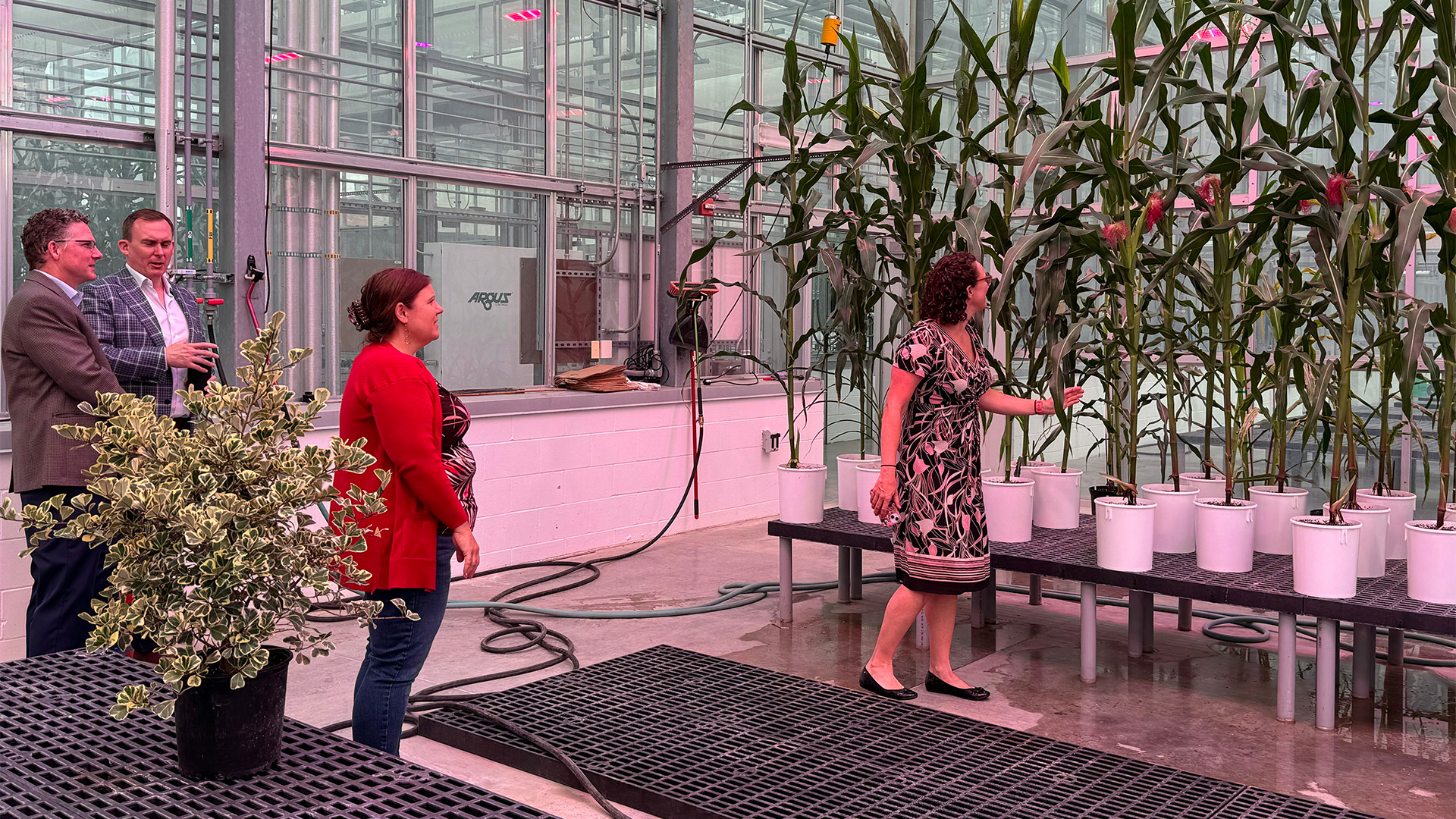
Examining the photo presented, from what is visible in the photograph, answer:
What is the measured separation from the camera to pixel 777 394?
7.32m

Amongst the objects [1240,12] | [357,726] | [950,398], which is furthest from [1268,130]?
[357,726]

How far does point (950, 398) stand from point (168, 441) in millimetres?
2518

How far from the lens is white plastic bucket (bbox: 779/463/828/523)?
15.4 ft

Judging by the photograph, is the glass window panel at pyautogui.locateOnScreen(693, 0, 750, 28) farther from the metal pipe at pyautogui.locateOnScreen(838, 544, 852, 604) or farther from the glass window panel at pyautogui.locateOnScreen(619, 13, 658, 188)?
the metal pipe at pyautogui.locateOnScreen(838, 544, 852, 604)

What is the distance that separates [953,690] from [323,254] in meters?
3.27

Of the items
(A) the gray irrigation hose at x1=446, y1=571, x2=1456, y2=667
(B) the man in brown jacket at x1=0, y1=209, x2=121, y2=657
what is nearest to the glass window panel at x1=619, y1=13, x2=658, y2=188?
(A) the gray irrigation hose at x1=446, y1=571, x2=1456, y2=667

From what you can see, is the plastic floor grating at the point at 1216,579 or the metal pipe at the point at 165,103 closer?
the plastic floor grating at the point at 1216,579

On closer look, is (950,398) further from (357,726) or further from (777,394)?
(777,394)

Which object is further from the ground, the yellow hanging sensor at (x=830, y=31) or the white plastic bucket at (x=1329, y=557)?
the yellow hanging sensor at (x=830, y=31)

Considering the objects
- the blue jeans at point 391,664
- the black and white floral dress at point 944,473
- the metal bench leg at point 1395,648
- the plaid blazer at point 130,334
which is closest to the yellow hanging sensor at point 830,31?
the black and white floral dress at point 944,473

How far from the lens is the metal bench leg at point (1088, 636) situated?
A: 13.0 ft

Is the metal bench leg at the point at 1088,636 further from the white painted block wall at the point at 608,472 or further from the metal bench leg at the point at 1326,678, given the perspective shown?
the white painted block wall at the point at 608,472

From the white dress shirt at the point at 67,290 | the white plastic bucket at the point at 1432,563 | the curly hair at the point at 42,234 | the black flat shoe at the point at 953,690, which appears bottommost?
the black flat shoe at the point at 953,690

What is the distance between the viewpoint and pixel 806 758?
9.90ft
